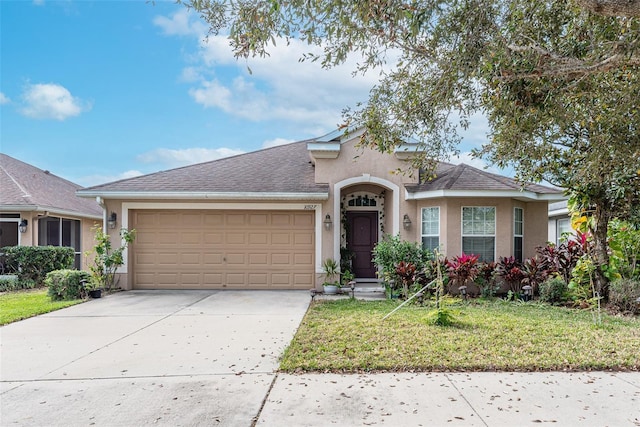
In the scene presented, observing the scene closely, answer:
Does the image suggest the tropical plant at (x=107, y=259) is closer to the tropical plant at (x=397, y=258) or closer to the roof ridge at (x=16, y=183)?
the roof ridge at (x=16, y=183)

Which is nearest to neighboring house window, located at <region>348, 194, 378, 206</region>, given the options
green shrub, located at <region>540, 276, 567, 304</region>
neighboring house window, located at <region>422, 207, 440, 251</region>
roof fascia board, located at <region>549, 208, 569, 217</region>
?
neighboring house window, located at <region>422, 207, 440, 251</region>

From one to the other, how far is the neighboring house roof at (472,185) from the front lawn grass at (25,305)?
9.29 meters

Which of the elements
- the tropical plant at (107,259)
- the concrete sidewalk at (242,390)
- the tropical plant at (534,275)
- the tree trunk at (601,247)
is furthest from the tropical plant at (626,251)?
the tropical plant at (107,259)

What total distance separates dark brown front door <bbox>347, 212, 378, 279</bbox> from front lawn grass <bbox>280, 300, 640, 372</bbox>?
433 cm

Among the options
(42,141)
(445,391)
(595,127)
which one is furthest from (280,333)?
(42,141)

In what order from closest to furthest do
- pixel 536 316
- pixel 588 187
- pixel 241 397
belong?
1. pixel 241 397
2. pixel 536 316
3. pixel 588 187

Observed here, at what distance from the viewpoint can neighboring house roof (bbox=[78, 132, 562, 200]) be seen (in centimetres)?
1092

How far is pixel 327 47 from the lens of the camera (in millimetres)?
5379

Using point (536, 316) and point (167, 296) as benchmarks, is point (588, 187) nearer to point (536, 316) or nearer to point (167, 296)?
point (536, 316)

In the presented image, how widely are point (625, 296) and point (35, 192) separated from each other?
707 inches

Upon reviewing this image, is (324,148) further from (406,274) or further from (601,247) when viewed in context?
(601,247)

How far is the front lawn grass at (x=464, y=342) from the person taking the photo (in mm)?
4996

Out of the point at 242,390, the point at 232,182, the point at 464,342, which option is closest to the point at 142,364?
the point at 242,390

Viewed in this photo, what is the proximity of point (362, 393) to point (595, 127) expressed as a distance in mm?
5739
